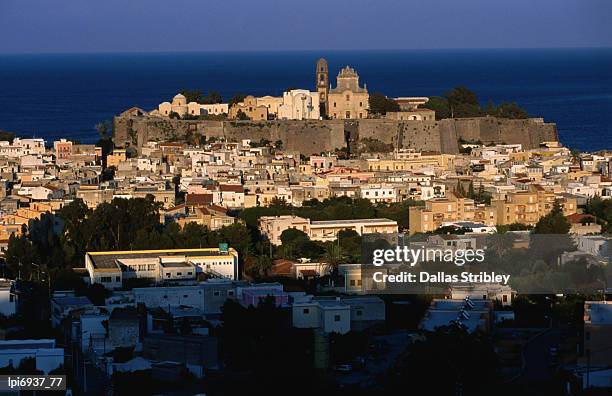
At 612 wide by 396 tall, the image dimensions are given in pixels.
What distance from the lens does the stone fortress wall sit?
80.3 feet

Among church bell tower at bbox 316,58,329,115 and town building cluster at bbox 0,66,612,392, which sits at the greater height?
church bell tower at bbox 316,58,329,115

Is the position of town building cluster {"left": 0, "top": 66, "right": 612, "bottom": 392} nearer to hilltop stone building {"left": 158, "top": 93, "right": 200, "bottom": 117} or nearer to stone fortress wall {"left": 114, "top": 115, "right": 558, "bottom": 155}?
hilltop stone building {"left": 158, "top": 93, "right": 200, "bottom": 117}

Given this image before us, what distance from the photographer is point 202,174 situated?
2131 cm

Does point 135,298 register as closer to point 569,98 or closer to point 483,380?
point 483,380

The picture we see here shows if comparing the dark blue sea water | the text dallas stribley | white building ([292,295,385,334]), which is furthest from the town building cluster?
the dark blue sea water

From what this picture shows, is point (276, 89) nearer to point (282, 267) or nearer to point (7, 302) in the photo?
point (282, 267)

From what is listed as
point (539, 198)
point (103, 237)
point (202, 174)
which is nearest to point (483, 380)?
point (103, 237)

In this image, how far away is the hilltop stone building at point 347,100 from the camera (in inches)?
995

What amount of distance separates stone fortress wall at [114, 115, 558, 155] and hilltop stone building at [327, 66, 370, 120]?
0.41 m

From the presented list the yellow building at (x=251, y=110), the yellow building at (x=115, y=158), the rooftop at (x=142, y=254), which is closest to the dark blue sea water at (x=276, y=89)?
the yellow building at (x=251, y=110)

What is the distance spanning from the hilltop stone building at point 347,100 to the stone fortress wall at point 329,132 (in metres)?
0.41

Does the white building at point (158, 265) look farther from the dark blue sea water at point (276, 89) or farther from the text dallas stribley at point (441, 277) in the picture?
the dark blue sea water at point (276, 89)

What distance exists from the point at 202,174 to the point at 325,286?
23.4 feet

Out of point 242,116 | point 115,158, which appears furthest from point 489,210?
point 242,116
